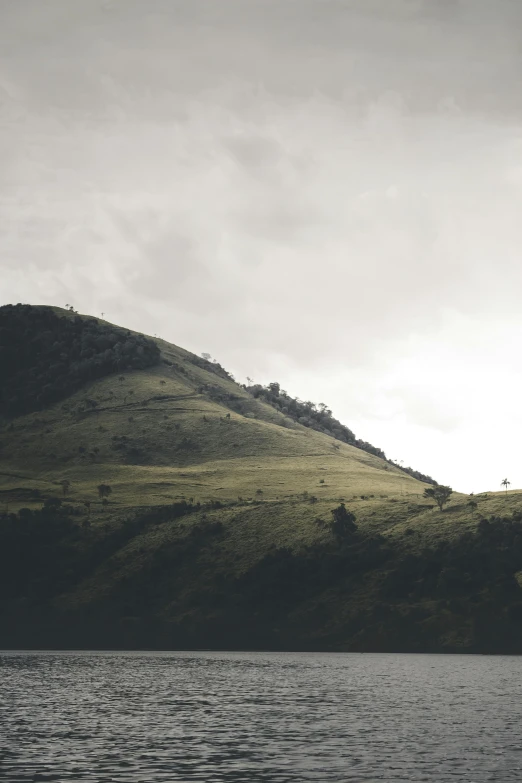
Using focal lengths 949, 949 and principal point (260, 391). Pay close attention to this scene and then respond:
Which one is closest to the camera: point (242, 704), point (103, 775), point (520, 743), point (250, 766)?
point (103, 775)

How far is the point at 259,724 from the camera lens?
69.9 metres

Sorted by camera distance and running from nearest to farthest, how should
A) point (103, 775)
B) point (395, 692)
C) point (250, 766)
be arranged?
point (103, 775) < point (250, 766) < point (395, 692)

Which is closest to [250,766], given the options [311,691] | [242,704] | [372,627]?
[242,704]

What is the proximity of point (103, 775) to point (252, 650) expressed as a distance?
512ft

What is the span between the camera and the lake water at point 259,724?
49.3 meters

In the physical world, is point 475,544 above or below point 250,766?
above

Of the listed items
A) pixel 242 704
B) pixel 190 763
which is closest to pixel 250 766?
pixel 190 763

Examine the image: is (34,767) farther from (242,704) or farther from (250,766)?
(242,704)

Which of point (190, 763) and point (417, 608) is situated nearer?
point (190, 763)

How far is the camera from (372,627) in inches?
7436

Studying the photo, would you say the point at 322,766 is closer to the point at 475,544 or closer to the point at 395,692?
the point at 395,692

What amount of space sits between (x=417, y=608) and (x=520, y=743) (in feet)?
430

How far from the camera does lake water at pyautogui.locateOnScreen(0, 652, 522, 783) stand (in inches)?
1943

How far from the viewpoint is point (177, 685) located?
104438mm
